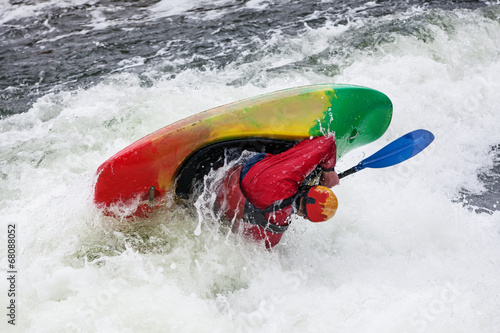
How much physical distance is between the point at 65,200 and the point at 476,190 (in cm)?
349

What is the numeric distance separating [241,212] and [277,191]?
30 cm

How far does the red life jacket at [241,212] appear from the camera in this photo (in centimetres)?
273

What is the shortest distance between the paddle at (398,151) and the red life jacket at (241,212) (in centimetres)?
86

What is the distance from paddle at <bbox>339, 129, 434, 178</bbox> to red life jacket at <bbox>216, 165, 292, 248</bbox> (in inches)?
34.0

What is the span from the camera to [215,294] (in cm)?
285

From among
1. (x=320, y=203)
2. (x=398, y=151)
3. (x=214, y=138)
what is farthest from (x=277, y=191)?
(x=398, y=151)

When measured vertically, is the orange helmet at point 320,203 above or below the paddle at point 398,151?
above

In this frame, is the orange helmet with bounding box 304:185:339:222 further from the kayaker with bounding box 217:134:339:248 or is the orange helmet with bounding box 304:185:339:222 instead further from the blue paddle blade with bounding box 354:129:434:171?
the blue paddle blade with bounding box 354:129:434:171

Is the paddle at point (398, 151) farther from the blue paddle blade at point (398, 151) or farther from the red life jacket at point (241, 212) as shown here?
the red life jacket at point (241, 212)

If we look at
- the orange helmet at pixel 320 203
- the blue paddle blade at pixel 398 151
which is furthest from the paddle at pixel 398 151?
the orange helmet at pixel 320 203

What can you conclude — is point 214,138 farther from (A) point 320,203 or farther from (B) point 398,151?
(B) point 398,151

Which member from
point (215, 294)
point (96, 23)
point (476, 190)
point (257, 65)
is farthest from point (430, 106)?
point (96, 23)

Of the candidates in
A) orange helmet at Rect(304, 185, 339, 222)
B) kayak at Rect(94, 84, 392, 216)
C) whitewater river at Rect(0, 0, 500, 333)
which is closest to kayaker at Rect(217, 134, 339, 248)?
orange helmet at Rect(304, 185, 339, 222)

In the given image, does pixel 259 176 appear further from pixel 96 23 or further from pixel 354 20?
pixel 96 23
